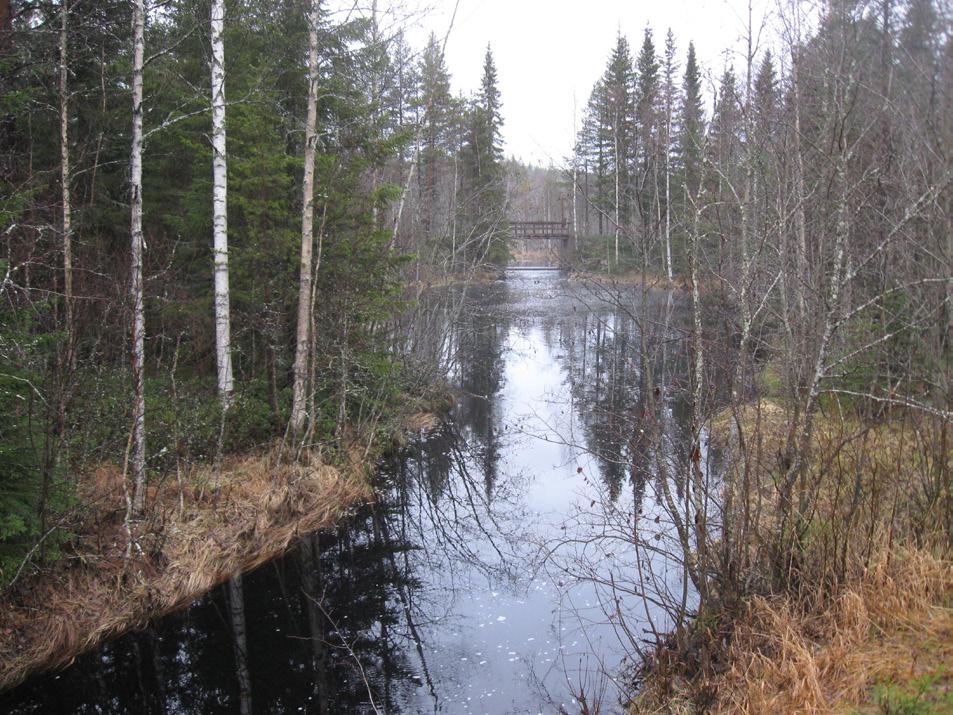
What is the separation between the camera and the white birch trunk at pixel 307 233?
29.9 ft

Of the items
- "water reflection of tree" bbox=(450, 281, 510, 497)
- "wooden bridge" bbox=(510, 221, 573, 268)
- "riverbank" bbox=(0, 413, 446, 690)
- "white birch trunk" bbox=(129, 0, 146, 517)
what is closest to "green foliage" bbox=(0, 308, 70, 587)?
"riverbank" bbox=(0, 413, 446, 690)

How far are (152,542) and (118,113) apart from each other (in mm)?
7874

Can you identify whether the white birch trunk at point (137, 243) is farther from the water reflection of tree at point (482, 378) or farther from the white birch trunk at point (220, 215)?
the water reflection of tree at point (482, 378)

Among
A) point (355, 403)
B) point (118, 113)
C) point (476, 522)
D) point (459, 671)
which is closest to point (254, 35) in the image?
point (118, 113)

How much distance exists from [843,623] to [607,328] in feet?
11.4

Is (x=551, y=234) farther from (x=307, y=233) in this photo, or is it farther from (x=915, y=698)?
(x=915, y=698)

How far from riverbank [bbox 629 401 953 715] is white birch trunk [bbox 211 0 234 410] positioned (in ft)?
22.5

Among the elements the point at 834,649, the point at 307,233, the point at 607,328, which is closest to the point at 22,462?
the point at 307,233

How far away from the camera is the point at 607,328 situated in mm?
7285

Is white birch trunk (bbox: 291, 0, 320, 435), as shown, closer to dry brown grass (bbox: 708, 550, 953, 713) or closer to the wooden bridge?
dry brown grass (bbox: 708, 550, 953, 713)

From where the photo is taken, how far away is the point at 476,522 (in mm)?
9344

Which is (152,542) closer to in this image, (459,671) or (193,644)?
(193,644)

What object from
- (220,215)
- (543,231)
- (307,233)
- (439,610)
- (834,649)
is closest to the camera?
(834,649)

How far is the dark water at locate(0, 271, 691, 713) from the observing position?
5695mm
